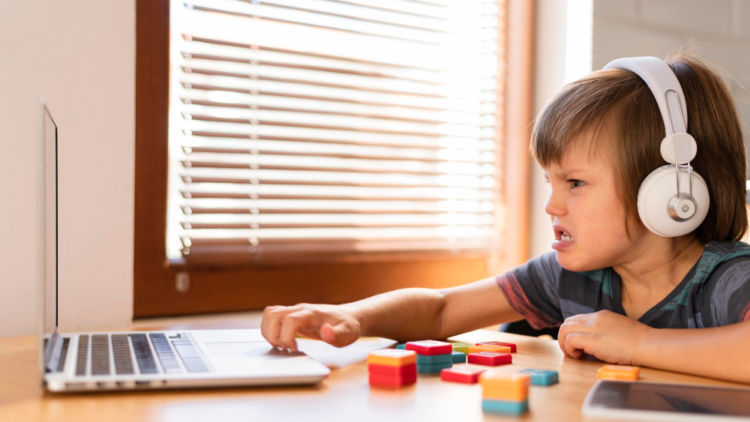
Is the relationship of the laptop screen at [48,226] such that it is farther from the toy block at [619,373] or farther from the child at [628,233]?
the toy block at [619,373]

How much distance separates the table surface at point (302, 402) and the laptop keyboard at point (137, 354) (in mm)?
41

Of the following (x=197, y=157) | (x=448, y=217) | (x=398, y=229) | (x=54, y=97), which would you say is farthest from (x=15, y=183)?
(x=448, y=217)

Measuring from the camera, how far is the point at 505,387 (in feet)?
2.17

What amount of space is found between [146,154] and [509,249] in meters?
0.94

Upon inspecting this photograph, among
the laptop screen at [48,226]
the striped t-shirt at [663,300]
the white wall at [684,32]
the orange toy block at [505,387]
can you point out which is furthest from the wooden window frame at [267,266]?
the orange toy block at [505,387]

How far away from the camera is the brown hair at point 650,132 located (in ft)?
3.31

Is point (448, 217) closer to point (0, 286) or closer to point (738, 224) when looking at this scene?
point (738, 224)

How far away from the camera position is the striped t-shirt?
0.96m

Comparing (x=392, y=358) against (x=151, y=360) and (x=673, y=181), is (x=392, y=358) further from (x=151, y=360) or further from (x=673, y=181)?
(x=673, y=181)

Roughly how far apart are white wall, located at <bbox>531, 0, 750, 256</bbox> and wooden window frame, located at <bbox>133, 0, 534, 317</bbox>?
35 millimetres

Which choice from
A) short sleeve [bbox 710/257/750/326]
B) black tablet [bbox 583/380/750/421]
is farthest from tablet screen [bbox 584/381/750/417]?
short sleeve [bbox 710/257/750/326]

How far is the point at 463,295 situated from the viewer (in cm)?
117

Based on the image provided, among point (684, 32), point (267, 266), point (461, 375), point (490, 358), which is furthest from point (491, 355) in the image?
point (684, 32)

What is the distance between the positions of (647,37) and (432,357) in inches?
45.2
